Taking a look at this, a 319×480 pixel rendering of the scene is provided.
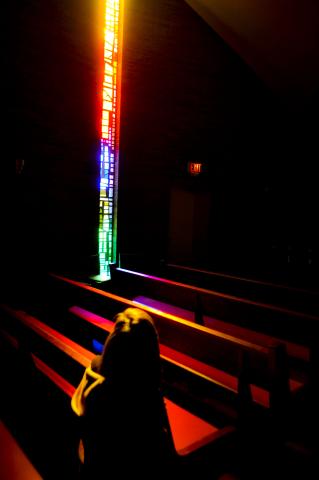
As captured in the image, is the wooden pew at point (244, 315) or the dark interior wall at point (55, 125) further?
the dark interior wall at point (55, 125)

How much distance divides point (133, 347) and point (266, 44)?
720 cm

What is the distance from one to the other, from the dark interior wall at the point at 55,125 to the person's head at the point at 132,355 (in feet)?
14.8

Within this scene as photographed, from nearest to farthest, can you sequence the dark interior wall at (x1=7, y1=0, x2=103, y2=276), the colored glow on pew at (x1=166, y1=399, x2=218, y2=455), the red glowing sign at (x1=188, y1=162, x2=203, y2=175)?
the colored glow on pew at (x1=166, y1=399, x2=218, y2=455), the dark interior wall at (x1=7, y1=0, x2=103, y2=276), the red glowing sign at (x1=188, y1=162, x2=203, y2=175)

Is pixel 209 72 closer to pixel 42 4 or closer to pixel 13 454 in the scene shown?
pixel 42 4

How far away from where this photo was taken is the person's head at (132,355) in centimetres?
136

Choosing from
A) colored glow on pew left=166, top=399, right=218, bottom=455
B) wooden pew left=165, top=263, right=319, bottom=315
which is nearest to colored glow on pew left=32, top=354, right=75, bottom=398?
colored glow on pew left=166, top=399, right=218, bottom=455

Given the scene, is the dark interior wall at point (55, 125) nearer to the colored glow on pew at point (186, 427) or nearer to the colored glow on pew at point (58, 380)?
the colored glow on pew at point (58, 380)

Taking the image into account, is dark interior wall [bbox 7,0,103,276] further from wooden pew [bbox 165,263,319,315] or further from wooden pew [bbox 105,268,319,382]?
wooden pew [bbox 165,263,319,315]

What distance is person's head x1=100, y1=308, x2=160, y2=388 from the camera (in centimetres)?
136

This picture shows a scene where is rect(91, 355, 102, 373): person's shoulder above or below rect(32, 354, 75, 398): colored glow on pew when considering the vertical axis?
above

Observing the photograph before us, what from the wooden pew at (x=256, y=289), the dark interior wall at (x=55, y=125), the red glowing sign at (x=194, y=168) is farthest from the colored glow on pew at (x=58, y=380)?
the red glowing sign at (x=194, y=168)

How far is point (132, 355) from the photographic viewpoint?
1362 mm

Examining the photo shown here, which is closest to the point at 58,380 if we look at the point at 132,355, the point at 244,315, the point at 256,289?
the point at 132,355

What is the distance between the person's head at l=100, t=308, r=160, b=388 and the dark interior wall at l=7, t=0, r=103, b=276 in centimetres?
451
